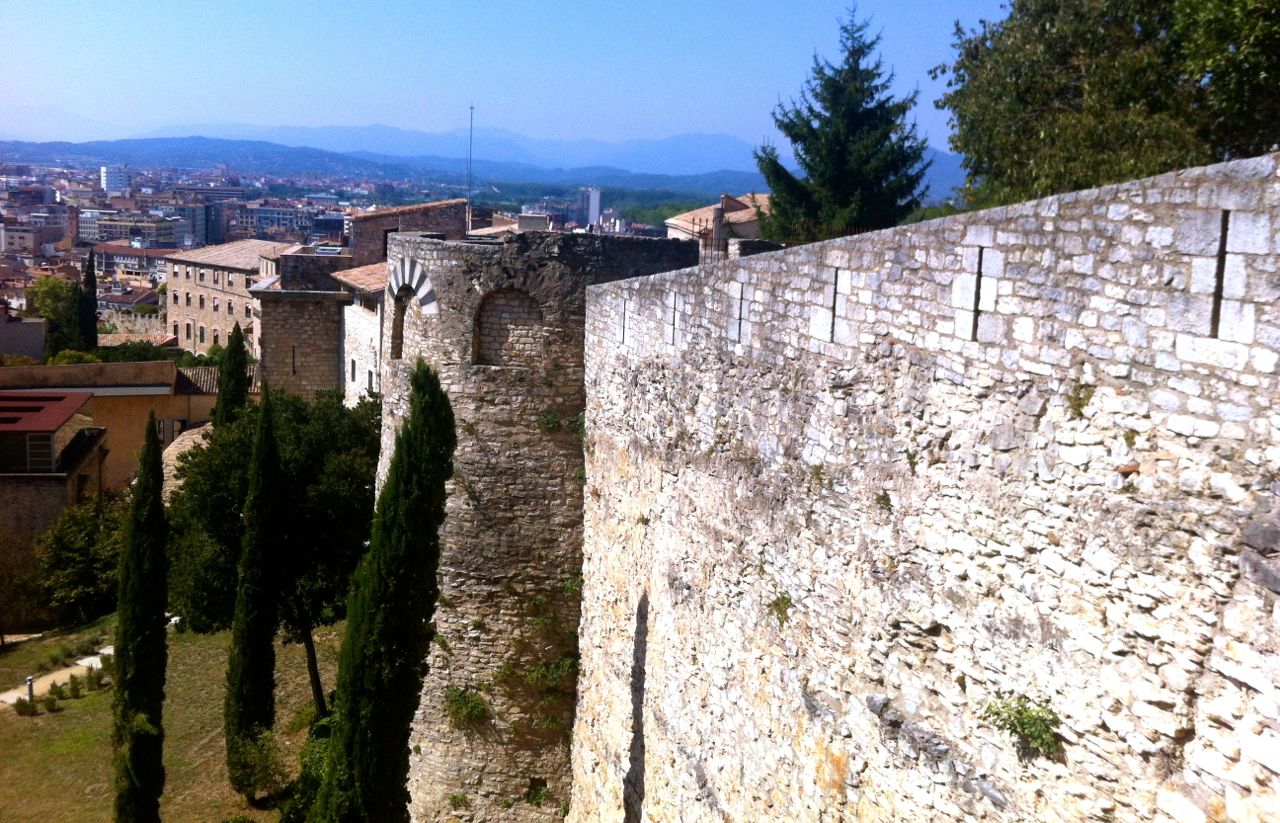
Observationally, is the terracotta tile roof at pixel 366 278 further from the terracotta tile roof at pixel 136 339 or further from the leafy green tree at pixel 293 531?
the terracotta tile roof at pixel 136 339

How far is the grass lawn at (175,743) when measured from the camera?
1781 centimetres

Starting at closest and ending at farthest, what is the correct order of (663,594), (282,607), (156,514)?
(663,594) < (156,514) < (282,607)

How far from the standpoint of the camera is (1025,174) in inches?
665

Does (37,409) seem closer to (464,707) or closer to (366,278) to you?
(366,278)

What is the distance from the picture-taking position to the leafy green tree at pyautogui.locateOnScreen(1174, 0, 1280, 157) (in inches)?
477

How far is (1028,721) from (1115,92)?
42.3 feet

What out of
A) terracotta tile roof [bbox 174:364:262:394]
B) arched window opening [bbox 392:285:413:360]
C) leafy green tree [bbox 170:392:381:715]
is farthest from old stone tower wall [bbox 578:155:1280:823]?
terracotta tile roof [bbox 174:364:262:394]

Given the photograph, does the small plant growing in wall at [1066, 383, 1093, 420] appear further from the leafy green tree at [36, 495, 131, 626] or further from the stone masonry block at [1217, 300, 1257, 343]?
the leafy green tree at [36, 495, 131, 626]

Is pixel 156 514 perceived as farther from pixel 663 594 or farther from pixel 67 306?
pixel 67 306

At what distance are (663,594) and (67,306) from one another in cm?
6518

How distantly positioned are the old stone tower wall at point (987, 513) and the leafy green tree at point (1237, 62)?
776 cm

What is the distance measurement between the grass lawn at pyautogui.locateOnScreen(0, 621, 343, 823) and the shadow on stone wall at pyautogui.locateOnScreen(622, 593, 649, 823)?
9207 mm

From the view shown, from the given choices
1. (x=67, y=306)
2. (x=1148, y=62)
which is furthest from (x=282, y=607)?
(x=67, y=306)

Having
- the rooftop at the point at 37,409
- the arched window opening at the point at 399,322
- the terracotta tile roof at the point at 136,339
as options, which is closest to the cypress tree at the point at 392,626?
the arched window opening at the point at 399,322
